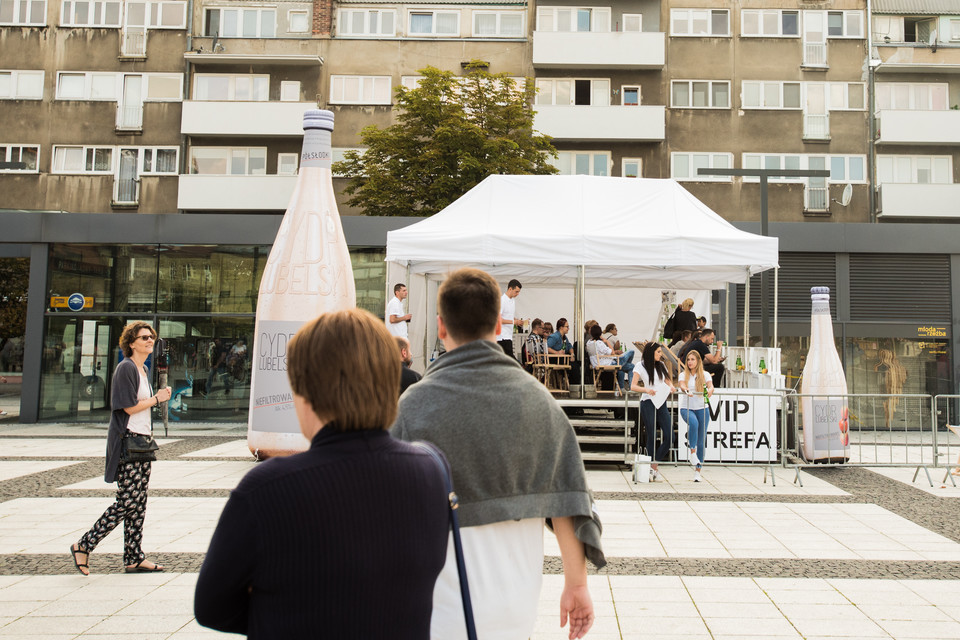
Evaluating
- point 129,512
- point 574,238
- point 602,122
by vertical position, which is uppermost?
point 602,122

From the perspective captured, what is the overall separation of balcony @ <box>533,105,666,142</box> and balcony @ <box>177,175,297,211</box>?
9116 millimetres

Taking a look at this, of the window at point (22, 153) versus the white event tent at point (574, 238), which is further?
the window at point (22, 153)

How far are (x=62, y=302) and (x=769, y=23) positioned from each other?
24.5 metres

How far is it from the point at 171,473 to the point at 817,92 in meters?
26.1

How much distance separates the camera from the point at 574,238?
12.3 meters

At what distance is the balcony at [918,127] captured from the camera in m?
28.4

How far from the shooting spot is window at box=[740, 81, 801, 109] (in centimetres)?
2952

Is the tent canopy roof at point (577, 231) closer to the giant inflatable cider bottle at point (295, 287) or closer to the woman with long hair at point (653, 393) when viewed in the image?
the woman with long hair at point (653, 393)

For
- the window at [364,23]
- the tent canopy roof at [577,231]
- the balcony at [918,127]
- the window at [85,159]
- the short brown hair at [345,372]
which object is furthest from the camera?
the window at [364,23]

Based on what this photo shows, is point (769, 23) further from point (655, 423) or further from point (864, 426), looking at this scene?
point (655, 423)

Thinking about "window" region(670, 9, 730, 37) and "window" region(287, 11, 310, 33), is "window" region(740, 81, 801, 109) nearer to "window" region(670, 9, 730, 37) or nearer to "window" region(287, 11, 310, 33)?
"window" region(670, 9, 730, 37)

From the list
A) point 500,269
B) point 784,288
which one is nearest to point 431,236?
point 500,269

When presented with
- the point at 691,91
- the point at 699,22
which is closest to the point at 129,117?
the point at 691,91

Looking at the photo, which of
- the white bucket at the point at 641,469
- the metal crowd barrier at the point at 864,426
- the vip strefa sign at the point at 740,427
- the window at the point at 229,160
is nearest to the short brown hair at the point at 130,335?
the white bucket at the point at 641,469
